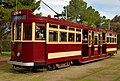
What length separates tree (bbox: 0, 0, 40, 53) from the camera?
98.1 feet

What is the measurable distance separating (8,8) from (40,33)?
16.1 meters

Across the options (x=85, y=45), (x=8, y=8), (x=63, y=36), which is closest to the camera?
(x=63, y=36)

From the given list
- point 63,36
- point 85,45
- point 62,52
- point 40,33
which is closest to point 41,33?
point 40,33

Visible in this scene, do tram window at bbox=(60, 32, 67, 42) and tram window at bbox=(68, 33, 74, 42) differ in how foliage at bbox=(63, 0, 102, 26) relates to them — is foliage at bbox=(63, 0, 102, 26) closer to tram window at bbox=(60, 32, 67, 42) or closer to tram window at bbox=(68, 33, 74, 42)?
tram window at bbox=(68, 33, 74, 42)

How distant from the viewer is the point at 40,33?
1664 centimetres

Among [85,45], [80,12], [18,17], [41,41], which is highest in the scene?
[80,12]

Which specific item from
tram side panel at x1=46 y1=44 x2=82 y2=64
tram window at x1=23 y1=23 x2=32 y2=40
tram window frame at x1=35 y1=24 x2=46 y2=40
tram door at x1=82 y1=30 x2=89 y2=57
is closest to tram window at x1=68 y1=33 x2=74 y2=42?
tram side panel at x1=46 y1=44 x2=82 y2=64

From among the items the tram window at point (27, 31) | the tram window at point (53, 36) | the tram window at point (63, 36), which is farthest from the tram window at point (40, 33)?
the tram window at point (63, 36)

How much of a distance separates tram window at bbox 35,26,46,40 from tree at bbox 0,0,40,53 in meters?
13.1

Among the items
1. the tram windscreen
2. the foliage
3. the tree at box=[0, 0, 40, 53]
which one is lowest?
the tram windscreen

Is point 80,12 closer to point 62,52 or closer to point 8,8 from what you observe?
point 8,8

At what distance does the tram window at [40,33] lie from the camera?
16.6 metres

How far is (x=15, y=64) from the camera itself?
1670 centimetres

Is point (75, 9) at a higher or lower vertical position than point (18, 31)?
higher
